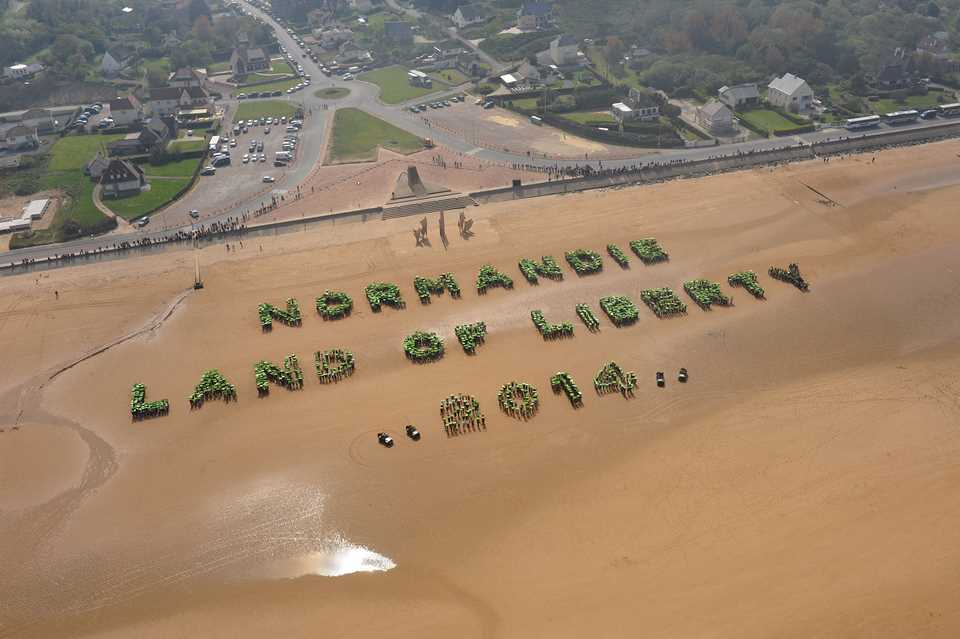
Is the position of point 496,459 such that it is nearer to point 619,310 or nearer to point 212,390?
point 619,310

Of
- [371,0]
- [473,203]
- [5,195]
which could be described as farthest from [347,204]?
[371,0]

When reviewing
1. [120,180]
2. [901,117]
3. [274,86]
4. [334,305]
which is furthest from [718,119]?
[120,180]

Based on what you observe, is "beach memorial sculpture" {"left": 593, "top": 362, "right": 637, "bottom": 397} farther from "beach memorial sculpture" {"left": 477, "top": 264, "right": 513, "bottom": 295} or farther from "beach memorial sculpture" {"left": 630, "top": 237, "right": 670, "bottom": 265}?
"beach memorial sculpture" {"left": 630, "top": 237, "right": 670, "bottom": 265}

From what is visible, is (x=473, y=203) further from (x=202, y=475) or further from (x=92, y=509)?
(x=92, y=509)

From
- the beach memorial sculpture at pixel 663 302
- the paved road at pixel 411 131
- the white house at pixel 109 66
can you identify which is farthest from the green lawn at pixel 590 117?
the white house at pixel 109 66

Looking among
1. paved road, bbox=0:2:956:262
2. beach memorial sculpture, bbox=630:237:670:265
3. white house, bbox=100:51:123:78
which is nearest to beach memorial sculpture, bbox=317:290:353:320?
paved road, bbox=0:2:956:262

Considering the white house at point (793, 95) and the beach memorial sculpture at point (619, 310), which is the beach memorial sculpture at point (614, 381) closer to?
the beach memorial sculpture at point (619, 310)
